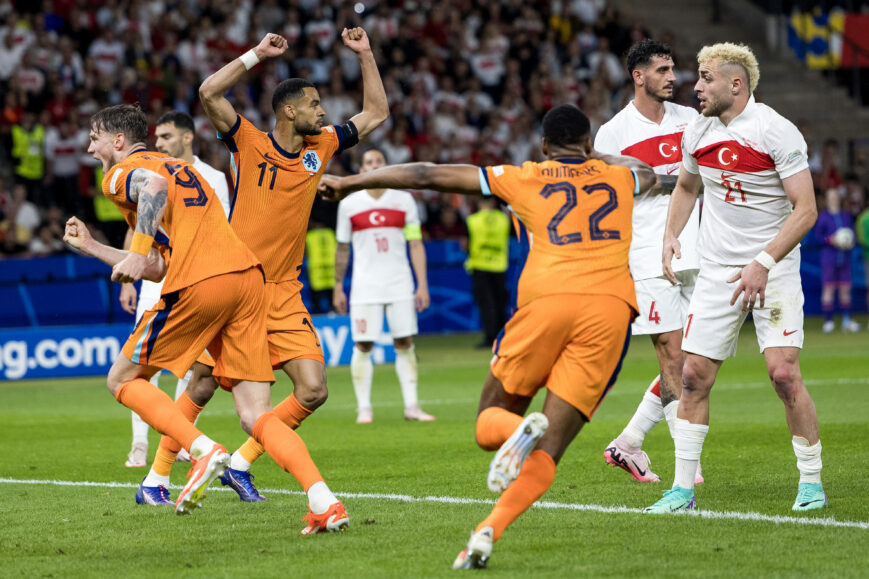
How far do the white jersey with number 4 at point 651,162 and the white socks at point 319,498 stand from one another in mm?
3194

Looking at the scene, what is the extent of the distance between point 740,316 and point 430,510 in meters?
2.06

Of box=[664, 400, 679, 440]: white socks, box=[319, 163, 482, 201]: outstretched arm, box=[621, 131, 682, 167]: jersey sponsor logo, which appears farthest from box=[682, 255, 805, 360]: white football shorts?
box=[319, 163, 482, 201]: outstretched arm

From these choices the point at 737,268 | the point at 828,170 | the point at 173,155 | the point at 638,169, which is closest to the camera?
the point at 638,169

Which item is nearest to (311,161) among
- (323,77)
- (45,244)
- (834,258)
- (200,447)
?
(200,447)

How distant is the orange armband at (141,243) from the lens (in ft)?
21.2

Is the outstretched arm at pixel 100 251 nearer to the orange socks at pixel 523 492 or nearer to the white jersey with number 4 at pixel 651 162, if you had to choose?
the orange socks at pixel 523 492

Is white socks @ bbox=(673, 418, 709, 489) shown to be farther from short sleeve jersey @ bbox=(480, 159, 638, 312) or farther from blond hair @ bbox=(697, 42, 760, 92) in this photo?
blond hair @ bbox=(697, 42, 760, 92)

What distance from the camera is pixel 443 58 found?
2689cm

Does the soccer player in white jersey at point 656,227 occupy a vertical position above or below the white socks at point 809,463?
above

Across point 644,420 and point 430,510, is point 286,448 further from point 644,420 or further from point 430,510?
point 644,420

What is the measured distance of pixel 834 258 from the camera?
2294cm

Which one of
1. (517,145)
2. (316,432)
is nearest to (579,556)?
(316,432)

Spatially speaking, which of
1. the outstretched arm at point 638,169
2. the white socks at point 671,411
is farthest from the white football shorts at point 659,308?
the outstretched arm at point 638,169

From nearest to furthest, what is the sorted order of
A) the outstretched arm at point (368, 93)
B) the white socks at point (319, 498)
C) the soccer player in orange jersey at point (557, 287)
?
the soccer player in orange jersey at point (557, 287)
the white socks at point (319, 498)
the outstretched arm at point (368, 93)
